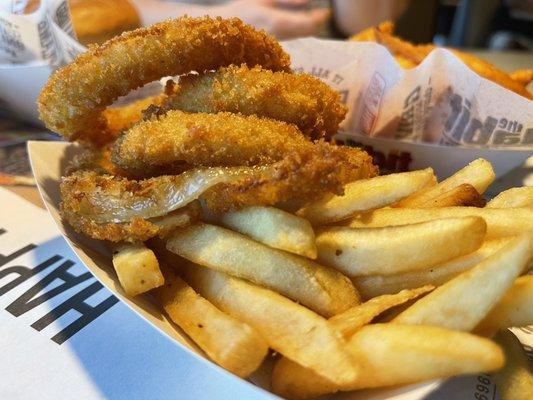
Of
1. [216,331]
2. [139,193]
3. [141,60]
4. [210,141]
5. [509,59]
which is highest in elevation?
[141,60]

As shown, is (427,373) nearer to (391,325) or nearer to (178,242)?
(391,325)

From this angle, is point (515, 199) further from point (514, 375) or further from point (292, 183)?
point (292, 183)

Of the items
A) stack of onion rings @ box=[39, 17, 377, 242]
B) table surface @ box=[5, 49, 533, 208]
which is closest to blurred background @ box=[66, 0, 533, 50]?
table surface @ box=[5, 49, 533, 208]

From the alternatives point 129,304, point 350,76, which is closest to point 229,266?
point 129,304

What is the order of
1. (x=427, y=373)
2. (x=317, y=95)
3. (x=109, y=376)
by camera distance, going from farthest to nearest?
(x=317, y=95) → (x=109, y=376) → (x=427, y=373)

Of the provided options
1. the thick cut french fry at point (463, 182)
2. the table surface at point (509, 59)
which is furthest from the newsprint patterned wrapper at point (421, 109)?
the table surface at point (509, 59)

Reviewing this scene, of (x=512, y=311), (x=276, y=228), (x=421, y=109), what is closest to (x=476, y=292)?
(x=512, y=311)

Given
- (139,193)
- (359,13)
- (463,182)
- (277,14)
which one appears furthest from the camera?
(359,13)
